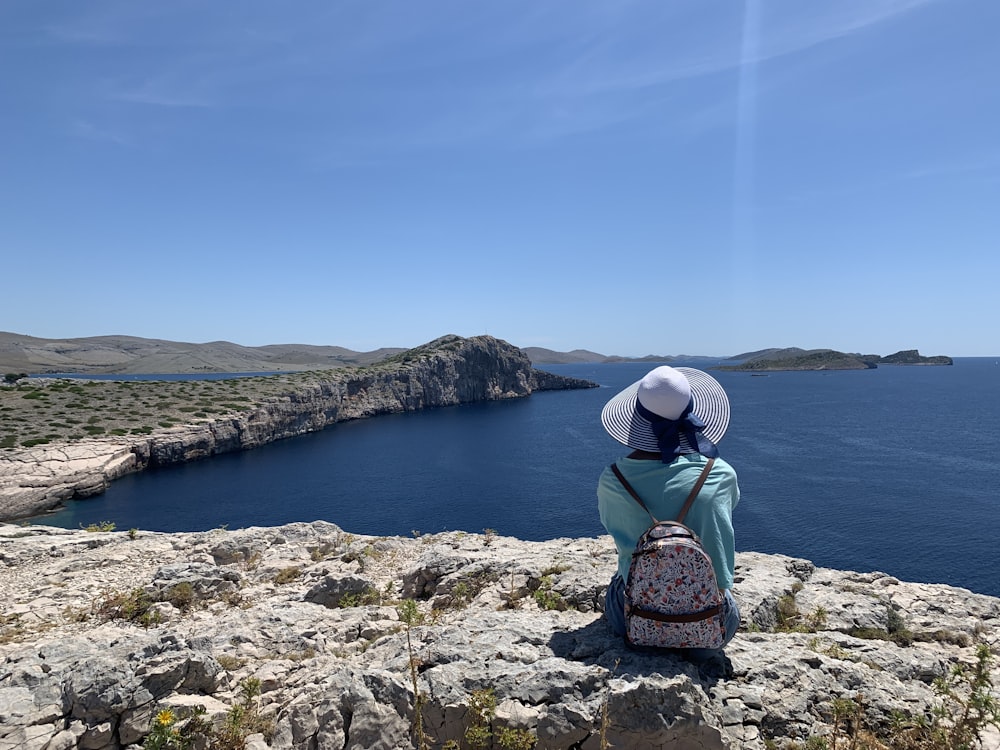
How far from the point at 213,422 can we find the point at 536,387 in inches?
4123

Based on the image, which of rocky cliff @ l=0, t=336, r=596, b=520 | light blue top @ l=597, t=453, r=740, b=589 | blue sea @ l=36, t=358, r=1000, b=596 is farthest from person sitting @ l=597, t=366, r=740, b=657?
rocky cliff @ l=0, t=336, r=596, b=520

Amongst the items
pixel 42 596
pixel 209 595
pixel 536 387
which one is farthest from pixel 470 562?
pixel 536 387

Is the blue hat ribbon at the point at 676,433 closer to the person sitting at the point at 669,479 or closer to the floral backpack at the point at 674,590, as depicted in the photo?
the person sitting at the point at 669,479

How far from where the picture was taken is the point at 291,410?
278ft

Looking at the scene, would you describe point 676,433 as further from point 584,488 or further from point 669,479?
point 584,488

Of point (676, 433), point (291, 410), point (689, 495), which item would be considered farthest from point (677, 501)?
point (291, 410)

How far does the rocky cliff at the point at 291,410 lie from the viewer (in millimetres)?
46625

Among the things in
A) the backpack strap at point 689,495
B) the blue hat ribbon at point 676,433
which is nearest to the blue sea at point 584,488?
the blue hat ribbon at point 676,433

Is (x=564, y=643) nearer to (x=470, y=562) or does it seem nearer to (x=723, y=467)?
(x=723, y=467)

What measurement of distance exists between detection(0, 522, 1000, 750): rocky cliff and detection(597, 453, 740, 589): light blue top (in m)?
1.07

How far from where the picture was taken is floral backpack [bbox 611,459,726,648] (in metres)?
4.23

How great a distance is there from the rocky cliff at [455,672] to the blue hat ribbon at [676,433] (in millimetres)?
1860

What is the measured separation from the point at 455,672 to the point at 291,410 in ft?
284

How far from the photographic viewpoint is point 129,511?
145ft
